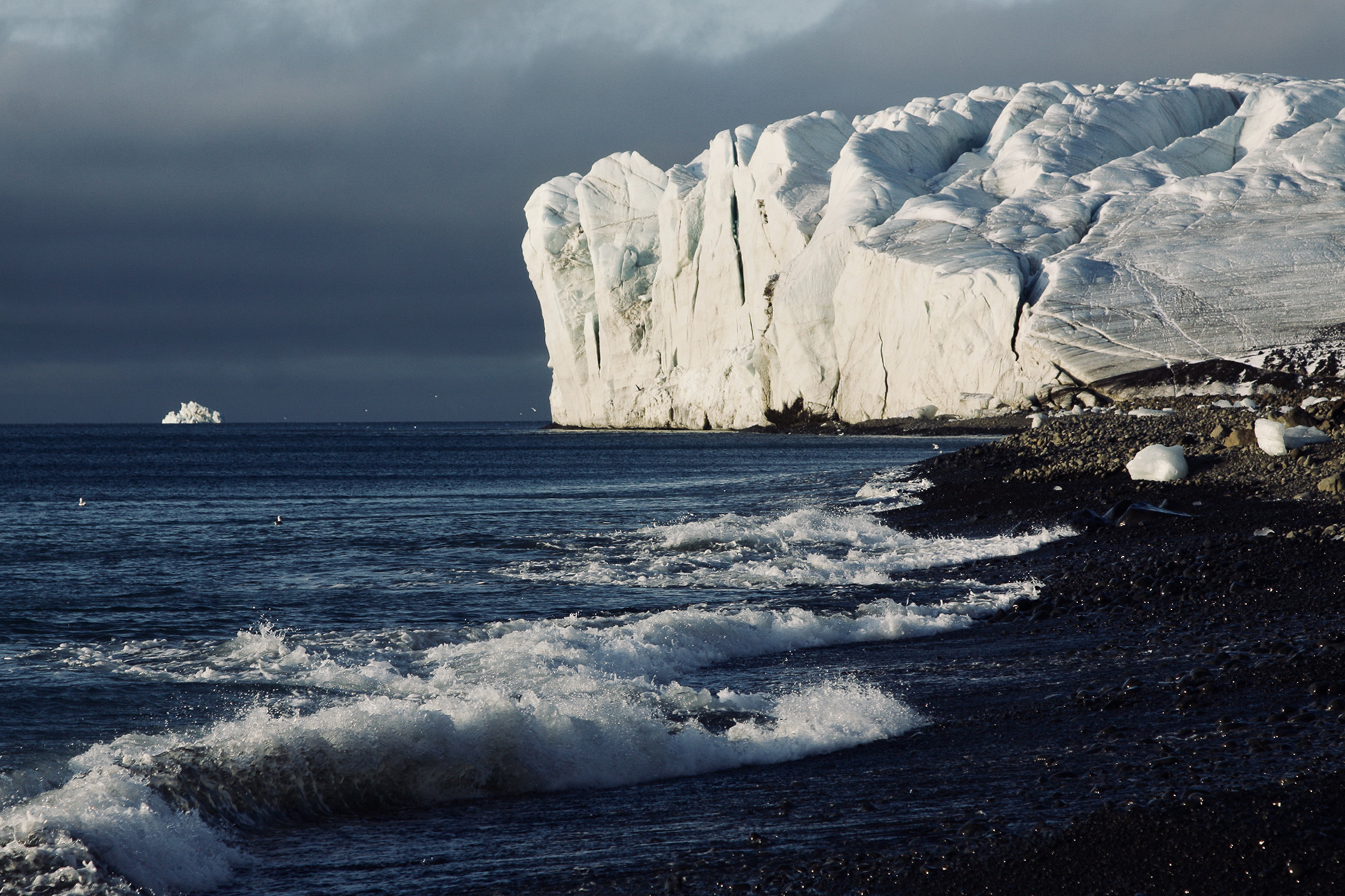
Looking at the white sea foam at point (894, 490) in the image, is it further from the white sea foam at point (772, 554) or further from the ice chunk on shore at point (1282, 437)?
the ice chunk on shore at point (1282, 437)

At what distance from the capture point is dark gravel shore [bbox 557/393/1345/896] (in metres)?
4.44

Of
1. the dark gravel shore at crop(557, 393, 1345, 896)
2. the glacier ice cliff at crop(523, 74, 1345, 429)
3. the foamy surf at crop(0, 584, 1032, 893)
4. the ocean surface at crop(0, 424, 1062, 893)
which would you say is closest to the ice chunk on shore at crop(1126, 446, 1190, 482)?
the ocean surface at crop(0, 424, 1062, 893)

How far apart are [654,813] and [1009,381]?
5302 centimetres

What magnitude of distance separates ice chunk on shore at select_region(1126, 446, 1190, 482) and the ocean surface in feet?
16.3

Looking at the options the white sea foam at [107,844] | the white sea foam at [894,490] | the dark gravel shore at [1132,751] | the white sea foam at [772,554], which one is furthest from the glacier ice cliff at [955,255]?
the white sea foam at [107,844]

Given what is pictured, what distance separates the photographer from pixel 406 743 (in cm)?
639

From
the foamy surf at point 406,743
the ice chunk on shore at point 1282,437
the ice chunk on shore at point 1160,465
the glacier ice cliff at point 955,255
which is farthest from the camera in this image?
the glacier ice cliff at point 955,255

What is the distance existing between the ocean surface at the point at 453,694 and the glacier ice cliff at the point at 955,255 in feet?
117

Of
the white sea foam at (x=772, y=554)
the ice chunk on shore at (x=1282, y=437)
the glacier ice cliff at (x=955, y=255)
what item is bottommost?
the white sea foam at (x=772, y=554)

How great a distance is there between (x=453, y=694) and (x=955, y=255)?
2121 inches

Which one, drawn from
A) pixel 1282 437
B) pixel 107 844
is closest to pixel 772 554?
pixel 1282 437

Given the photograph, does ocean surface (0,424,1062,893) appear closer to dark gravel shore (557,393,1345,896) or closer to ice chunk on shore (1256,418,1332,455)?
dark gravel shore (557,393,1345,896)

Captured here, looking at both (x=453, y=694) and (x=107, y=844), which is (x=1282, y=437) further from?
(x=107, y=844)

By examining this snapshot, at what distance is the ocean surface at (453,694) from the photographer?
5.18 m
